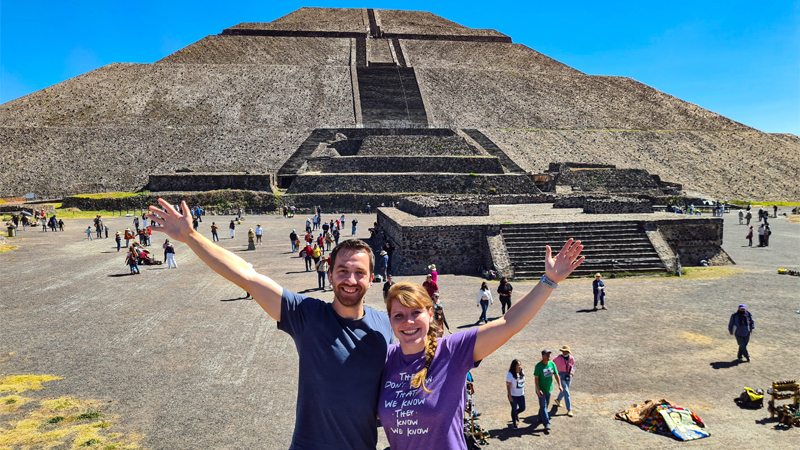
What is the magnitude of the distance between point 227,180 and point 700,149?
4180 centimetres

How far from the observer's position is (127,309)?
1105 centimetres

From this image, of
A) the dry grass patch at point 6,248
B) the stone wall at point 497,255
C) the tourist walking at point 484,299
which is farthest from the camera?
the dry grass patch at point 6,248

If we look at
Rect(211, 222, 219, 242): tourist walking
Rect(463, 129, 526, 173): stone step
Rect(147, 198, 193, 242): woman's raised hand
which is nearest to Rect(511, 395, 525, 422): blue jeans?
Rect(147, 198, 193, 242): woman's raised hand

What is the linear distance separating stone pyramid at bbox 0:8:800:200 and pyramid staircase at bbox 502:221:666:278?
66.5 ft

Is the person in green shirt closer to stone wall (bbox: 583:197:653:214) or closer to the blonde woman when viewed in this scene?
the blonde woman

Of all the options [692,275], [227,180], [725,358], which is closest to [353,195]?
[227,180]

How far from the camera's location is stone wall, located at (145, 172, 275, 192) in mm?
34719

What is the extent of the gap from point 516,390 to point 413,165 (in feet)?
101

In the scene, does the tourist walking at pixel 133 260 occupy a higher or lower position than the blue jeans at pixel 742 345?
higher

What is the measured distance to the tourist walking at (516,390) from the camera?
5910 mm

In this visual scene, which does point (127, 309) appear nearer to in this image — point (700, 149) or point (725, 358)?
point (725, 358)

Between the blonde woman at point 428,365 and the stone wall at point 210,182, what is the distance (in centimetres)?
3341

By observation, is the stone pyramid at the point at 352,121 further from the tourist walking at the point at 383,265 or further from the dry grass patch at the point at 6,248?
the tourist walking at the point at 383,265

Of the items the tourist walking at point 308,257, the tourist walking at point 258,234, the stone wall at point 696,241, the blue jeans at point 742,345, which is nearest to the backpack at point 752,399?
the blue jeans at point 742,345
